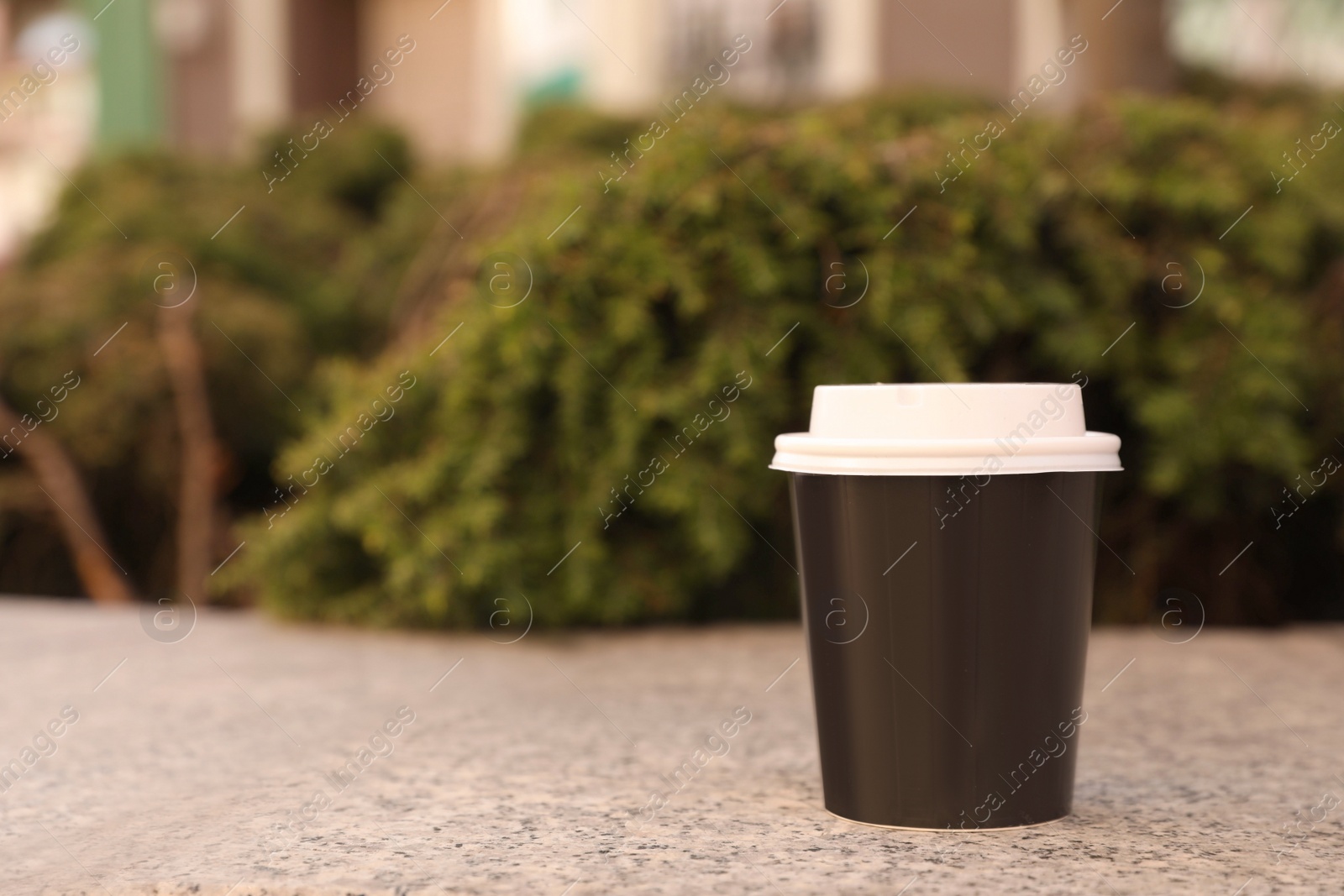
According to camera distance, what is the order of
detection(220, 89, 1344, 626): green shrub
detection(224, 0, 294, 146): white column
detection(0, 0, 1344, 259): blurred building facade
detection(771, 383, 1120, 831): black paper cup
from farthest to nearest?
detection(224, 0, 294, 146): white column → detection(0, 0, 1344, 259): blurred building facade → detection(220, 89, 1344, 626): green shrub → detection(771, 383, 1120, 831): black paper cup

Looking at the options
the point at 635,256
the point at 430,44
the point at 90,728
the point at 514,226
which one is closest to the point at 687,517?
the point at 635,256

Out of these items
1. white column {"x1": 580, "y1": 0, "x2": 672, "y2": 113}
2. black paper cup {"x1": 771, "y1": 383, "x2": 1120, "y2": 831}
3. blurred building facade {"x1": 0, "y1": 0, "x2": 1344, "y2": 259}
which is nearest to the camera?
black paper cup {"x1": 771, "y1": 383, "x2": 1120, "y2": 831}

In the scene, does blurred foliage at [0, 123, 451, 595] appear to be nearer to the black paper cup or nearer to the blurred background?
the blurred background

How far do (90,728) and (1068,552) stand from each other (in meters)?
2.29

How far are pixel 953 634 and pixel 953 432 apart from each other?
0.32 m

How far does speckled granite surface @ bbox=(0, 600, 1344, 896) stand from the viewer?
187 centimetres

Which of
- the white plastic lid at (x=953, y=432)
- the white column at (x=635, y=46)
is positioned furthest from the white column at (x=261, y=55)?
the white plastic lid at (x=953, y=432)

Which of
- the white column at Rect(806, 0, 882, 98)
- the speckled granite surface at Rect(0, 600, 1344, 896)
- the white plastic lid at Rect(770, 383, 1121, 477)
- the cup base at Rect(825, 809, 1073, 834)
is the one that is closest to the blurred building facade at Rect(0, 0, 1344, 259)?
the white column at Rect(806, 0, 882, 98)

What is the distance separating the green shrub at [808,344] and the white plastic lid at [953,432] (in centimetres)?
167

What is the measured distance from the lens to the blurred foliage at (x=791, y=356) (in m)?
3.80

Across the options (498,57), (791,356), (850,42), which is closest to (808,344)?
(791,356)

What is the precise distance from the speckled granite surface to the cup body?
9 centimetres

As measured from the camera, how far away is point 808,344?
394 cm

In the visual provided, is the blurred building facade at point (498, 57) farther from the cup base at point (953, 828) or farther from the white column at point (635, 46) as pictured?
the cup base at point (953, 828)
